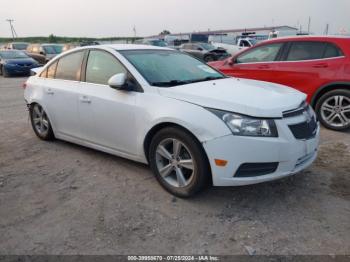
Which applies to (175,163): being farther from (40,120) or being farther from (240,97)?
(40,120)

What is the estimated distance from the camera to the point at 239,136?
10.4ft

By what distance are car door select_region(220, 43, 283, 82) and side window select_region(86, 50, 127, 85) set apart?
3722mm

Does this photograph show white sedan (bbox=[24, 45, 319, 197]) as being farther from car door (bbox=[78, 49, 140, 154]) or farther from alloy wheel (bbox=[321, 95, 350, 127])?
alloy wheel (bbox=[321, 95, 350, 127])

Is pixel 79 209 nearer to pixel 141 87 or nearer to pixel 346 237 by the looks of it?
pixel 141 87

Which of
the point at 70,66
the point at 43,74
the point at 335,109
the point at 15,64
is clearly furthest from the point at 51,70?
the point at 15,64

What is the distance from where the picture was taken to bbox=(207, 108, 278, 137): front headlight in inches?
126

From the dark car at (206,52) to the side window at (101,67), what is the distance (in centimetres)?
1711

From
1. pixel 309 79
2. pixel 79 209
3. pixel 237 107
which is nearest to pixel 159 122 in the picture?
pixel 237 107

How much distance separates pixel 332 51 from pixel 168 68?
362 centimetres

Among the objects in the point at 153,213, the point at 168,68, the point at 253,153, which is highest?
the point at 168,68

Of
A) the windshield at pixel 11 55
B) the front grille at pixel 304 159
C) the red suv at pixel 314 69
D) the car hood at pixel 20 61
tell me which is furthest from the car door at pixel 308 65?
the windshield at pixel 11 55

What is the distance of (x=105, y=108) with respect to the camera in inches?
165

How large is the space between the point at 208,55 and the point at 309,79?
15839 millimetres

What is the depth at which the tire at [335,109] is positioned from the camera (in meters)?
6.04
